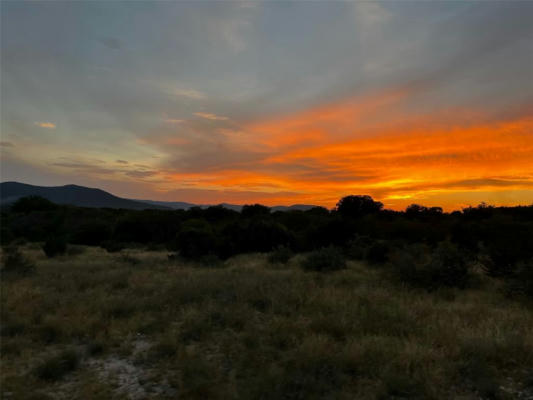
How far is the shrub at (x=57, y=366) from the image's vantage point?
16.3 ft

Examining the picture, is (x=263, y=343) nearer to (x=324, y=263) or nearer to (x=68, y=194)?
(x=324, y=263)

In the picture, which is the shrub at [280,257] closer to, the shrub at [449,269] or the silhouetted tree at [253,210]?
the shrub at [449,269]

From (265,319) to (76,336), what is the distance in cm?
375

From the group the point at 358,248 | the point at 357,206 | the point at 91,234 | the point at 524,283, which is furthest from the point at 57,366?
the point at 91,234

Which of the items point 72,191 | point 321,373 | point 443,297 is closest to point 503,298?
point 443,297

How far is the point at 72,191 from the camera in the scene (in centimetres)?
16138

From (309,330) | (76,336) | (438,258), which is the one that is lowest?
(76,336)

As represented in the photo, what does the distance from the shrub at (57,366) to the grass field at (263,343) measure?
0.02 m

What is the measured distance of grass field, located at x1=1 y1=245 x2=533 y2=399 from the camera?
176 inches

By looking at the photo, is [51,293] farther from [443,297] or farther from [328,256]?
[443,297]

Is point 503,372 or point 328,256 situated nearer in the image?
point 503,372

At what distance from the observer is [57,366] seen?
5.07 meters

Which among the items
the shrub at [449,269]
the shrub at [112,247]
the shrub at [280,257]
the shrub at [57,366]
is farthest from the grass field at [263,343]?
the shrub at [112,247]

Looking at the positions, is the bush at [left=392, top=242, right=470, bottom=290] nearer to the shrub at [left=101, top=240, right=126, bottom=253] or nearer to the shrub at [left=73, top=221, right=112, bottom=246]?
the shrub at [left=101, top=240, right=126, bottom=253]
